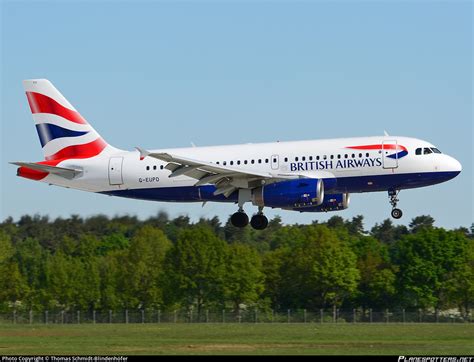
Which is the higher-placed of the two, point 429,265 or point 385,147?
point 385,147

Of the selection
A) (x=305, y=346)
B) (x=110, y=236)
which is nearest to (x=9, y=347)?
(x=305, y=346)

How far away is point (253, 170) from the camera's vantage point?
194 feet

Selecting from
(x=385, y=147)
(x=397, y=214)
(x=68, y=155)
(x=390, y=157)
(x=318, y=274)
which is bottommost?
(x=318, y=274)

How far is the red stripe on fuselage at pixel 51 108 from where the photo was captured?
215 ft

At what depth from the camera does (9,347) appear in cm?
4612

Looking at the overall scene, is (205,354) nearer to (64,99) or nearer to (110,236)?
(64,99)

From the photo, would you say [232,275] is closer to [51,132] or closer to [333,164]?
[51,132]

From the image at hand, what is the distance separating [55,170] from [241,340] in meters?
18.4

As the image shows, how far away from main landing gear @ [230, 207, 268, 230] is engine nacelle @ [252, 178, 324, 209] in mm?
2934

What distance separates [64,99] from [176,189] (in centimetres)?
1032

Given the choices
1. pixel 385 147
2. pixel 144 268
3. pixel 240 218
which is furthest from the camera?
pixel 144 268

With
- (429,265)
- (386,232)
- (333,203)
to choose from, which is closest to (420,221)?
(386,232)

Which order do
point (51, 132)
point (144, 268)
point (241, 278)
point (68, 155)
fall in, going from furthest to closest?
point (144, 268), point (241, 278), point (51, 132), point (68, 155)

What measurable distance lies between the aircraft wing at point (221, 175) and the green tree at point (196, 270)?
3329 cm
